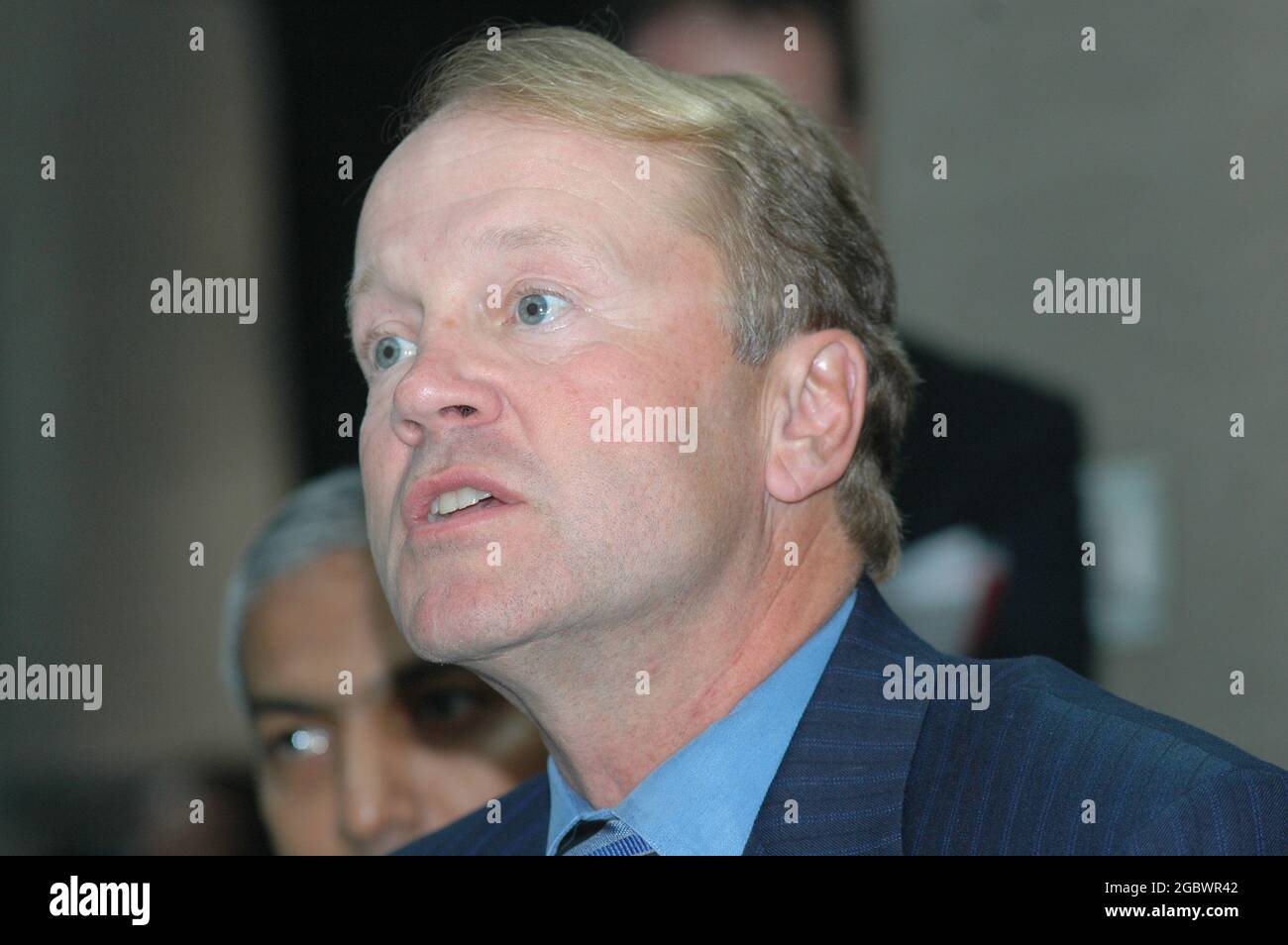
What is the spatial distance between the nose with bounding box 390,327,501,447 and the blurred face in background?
0.97m

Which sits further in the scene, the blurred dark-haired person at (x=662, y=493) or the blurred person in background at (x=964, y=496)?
the blurred person in background at (x=964, y=496)

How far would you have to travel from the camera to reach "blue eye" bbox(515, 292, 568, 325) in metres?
1.64

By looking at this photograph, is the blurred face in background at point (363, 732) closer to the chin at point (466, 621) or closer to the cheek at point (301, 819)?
the cheek at point (301, 819)

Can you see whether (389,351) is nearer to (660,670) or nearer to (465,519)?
(465,519)

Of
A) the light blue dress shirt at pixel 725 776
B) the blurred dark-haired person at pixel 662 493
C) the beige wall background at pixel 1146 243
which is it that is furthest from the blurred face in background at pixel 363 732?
the beige wall background at pixel 1146 243

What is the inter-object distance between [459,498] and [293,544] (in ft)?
3.92

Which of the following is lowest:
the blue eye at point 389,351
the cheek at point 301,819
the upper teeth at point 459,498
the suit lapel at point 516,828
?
the cheek at point 301,819

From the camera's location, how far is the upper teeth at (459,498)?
1.61m

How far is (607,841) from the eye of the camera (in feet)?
5.50

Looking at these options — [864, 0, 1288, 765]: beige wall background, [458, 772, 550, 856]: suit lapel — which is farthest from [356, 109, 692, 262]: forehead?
[864, 0, 1288, 765]: beige wall background

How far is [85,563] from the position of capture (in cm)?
412

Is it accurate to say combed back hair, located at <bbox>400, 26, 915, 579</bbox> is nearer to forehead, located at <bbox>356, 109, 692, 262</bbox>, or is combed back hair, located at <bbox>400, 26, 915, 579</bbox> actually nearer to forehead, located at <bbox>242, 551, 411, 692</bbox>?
forehead, located at <bbox>356, 109, 692, 262</bbox>

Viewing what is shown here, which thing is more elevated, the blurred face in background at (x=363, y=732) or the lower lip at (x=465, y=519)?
the lower lip at (x=465, y=519)

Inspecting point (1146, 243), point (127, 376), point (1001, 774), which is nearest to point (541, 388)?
point (1001, 774)
